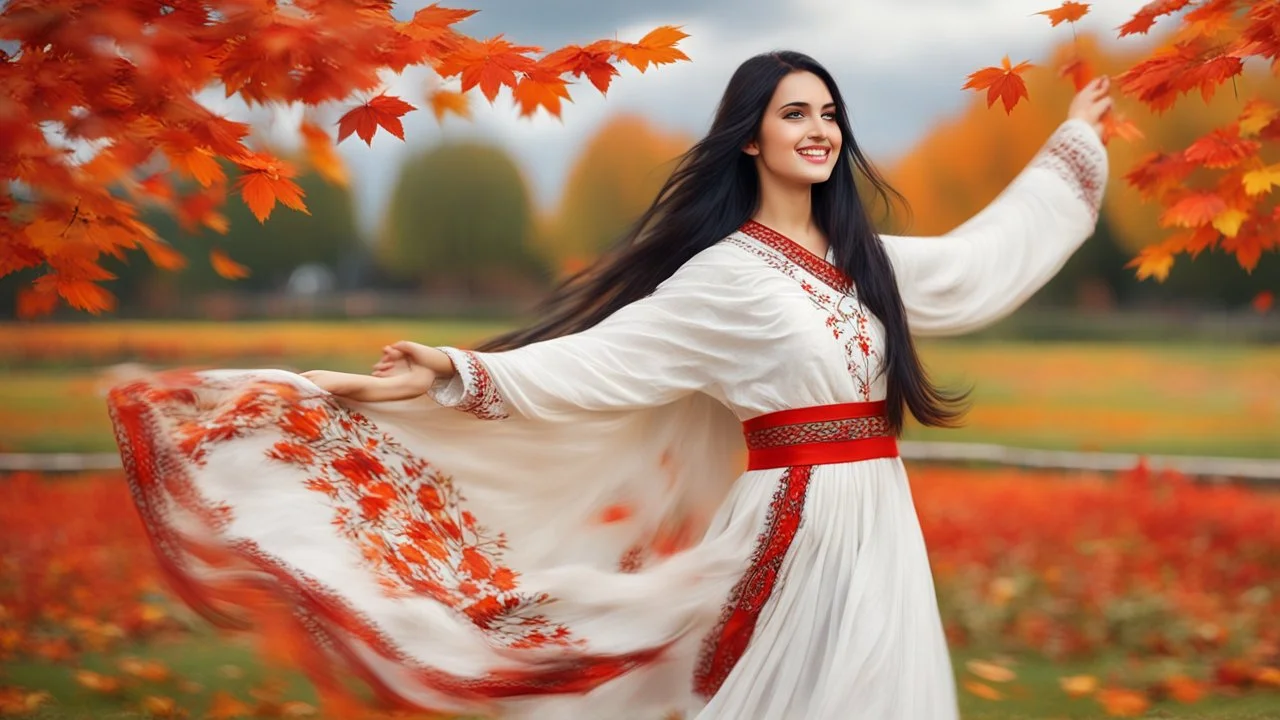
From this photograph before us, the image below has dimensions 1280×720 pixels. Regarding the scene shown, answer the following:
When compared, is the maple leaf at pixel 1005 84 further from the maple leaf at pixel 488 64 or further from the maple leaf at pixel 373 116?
the maple leaf at pixel 373 116

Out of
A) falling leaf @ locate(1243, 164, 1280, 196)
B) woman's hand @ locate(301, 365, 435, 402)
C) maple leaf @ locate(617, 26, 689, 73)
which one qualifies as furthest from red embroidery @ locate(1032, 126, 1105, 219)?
woman's hand @ locate(301, 365, 435, 402)

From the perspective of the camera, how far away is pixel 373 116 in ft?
8.13

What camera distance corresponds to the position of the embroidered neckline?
257cm

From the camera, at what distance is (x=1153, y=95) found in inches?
112

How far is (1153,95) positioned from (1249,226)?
1.65ft

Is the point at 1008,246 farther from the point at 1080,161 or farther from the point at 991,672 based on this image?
the point at 991,672

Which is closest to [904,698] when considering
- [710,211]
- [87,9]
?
[710,211]

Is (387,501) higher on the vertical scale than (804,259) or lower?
lower

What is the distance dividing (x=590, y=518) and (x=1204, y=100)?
170 cm

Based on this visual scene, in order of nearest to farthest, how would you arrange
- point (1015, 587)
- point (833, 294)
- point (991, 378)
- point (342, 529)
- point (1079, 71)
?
point (342, 529)
point (833, 294)
point (1079, 71)
point (1015, 587)
point (991, 378)

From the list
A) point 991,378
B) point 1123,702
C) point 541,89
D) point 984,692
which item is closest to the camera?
point 541,89

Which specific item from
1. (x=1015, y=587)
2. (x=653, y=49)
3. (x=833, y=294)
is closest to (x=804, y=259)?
(x=833, y=294)

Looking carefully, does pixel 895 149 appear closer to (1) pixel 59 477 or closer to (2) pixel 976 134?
(2) pixel 976 134

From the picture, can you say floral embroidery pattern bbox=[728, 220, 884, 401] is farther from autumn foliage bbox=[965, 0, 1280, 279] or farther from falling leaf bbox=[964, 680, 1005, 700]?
falling leaf bbox=[964, 680, 1005, 700]
